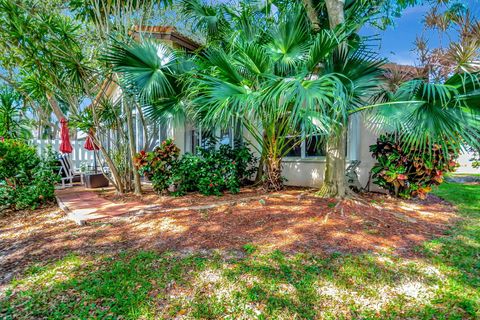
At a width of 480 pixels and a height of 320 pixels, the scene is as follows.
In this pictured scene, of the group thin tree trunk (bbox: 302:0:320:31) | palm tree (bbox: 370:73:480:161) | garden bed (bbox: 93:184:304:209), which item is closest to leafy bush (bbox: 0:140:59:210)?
garden bed (bbox: 93:184:304:209)

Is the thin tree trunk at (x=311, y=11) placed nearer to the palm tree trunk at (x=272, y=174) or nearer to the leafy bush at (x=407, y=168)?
the leafy bush at (x=407, y=168)

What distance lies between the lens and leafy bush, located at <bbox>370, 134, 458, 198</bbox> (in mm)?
5883

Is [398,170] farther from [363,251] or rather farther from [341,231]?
[363,251]

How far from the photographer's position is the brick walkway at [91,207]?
5.19 m

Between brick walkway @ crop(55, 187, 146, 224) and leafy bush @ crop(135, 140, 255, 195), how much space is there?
1002 mm

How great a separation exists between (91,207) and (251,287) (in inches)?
182

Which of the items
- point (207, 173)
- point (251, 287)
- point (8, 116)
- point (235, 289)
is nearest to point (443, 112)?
point (251, 287)

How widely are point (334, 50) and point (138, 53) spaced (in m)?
3.99

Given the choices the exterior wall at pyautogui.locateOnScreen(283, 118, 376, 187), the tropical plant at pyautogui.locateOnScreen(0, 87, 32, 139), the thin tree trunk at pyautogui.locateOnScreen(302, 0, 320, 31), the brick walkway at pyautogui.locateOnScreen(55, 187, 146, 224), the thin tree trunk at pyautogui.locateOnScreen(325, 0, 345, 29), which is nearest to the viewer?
the brick walkway at pyautogui.locateOnScreen(55, 187, 146, 224)

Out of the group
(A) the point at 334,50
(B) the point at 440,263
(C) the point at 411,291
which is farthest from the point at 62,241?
(A) the point at 334,50

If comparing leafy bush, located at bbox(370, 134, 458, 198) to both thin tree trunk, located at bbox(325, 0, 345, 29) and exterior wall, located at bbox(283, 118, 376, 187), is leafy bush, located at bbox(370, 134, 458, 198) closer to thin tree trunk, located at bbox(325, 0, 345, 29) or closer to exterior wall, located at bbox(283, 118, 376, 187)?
exterior wall, located at bbox(283, 118, 376, 187)

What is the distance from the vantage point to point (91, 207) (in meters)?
5.89

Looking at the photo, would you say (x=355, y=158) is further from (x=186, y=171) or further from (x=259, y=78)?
(x=186, y=171)

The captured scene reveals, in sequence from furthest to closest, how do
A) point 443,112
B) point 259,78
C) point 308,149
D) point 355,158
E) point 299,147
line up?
1. point 299,147
2. point 308,149
3. point 355,158
4. point 259,78
5. point 443,112
